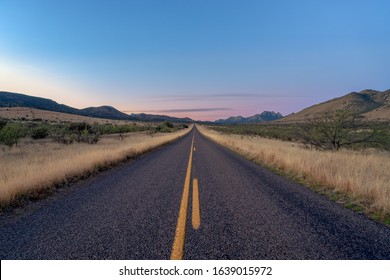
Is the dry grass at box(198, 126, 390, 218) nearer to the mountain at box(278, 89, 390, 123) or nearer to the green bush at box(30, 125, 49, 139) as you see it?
the green bush at box(30, 125, 49, 139)

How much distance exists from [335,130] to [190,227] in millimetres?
15012

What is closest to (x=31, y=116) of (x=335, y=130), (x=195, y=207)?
(x=335, y=130)

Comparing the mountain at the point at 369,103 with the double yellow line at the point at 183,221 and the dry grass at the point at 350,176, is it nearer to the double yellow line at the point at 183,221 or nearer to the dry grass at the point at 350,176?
the dry grass at the point at 350,176

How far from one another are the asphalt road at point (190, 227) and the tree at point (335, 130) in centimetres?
1075

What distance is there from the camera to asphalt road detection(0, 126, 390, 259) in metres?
3.25

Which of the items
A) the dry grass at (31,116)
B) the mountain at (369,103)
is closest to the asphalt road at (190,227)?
the mountain at (369,103)

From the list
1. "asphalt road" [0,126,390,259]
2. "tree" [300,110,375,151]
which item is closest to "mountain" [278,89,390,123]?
"tree" [300,110,375,151]

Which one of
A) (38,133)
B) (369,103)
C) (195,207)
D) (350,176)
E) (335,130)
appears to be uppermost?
(369,103)

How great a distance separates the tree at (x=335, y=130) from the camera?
14.8m

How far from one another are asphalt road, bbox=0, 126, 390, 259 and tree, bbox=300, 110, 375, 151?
10.8 meters

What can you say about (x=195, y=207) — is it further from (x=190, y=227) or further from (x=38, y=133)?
(x=38, y=133)

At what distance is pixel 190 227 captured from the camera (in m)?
4.03
